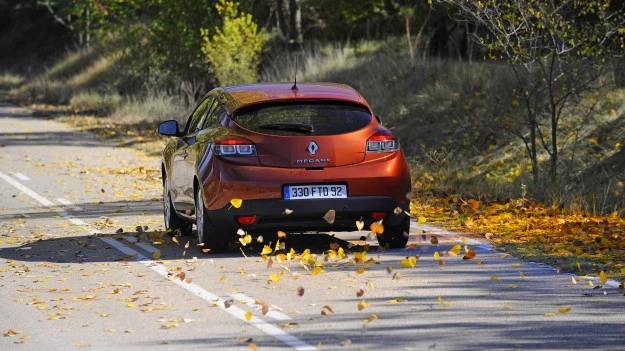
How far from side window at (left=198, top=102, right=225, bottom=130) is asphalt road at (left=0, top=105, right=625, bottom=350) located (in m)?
1.15

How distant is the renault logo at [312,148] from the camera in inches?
474

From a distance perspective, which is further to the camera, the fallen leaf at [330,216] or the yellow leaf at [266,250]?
the fallen leaf at [330,216]

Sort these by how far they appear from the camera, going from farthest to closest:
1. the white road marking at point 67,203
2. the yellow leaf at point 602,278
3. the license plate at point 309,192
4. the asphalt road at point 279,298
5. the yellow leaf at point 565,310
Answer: the white road marking at point 67,203, the license plate at point 309,192, the yellow leaf at point 602,278, the yellow leaf at point 565,310, the asphalt road at point 279,298

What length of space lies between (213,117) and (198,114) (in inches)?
39.8

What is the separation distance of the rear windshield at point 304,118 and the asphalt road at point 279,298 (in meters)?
1.11

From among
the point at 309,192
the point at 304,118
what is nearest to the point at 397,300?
the point at 309,192

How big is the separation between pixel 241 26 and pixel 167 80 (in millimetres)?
6615

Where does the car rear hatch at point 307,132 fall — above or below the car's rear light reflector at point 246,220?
above

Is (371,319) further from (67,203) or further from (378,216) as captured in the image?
(67,203)

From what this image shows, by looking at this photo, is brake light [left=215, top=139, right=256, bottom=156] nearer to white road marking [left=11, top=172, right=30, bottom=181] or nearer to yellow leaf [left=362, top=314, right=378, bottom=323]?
yellow leaf [left=362, top=314, right=378, bottom=323]

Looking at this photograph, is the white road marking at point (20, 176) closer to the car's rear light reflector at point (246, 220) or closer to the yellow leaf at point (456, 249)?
the car's rear light reflector at point (246, 220)

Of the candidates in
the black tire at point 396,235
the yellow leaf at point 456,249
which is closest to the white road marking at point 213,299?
the black tire at point 396,235

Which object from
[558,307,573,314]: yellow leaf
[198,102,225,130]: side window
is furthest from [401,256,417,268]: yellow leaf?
[558,307,573,314]: yellow leaf

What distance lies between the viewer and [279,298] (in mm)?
9969
